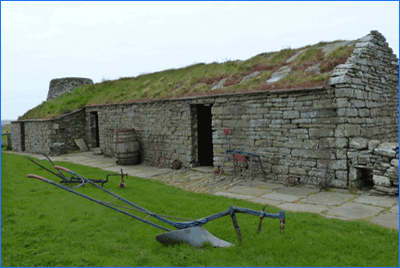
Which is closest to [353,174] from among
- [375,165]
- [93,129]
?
[375,165]

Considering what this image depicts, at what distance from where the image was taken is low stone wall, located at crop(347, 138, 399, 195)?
6352 millimetres

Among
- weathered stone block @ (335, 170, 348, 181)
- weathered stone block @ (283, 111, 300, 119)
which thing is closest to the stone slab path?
weathered stone block @ (335, 170, 348, 181)

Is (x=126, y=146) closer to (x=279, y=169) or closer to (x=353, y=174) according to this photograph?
(x=279, y=169)

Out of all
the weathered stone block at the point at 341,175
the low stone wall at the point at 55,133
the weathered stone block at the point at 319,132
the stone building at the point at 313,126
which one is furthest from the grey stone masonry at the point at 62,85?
the weathered stone block at the point at 341,175

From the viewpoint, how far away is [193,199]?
261 inches

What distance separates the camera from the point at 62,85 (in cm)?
2258

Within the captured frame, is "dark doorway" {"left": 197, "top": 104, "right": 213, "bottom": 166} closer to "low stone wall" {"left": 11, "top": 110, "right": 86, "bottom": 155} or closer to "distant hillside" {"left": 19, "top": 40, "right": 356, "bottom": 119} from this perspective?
"distant hillside" {"left": 19, "top": 40, "right": 356, "bottom": 119}

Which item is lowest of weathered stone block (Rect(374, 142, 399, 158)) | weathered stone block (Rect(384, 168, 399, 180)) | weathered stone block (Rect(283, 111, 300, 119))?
weathered stone block (Rect(384, 168, 399, 180))

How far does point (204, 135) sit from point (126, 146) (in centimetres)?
306

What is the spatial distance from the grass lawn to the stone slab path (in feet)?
1.88

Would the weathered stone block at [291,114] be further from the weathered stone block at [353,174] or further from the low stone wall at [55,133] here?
the low stone wall at [55,133]

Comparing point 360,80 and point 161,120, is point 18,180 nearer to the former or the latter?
point 161,120

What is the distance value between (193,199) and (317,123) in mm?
3582

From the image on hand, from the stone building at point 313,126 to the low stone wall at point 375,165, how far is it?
0.06 ft
